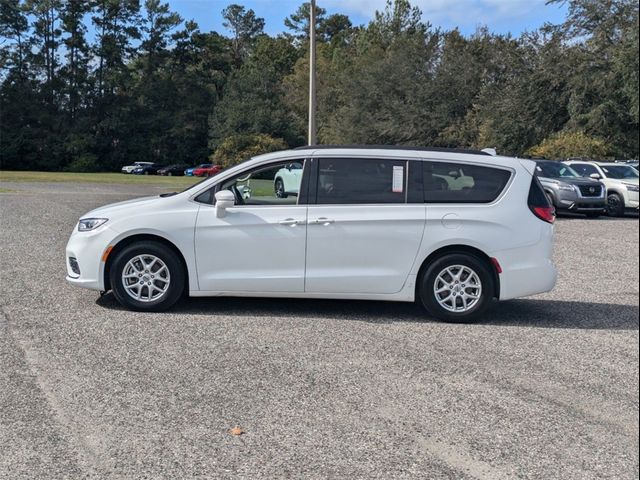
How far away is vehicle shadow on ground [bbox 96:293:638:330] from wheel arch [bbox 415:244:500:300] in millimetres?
439

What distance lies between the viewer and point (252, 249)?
7355 millimetres

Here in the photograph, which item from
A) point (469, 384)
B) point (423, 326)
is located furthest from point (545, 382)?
point (423, 326)

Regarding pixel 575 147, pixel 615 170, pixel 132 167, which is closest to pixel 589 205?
pixel 615 170

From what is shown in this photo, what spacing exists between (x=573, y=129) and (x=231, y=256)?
1202 inches

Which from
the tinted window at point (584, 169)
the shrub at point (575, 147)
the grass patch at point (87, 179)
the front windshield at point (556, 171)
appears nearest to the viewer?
the front windshield at point (556, 171)

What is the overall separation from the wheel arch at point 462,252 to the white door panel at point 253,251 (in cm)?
124

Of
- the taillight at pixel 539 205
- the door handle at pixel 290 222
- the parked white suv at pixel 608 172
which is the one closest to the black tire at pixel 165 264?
the door handle at pixel 290 222

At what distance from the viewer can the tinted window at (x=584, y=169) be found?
69.4 feet

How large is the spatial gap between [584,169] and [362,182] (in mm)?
15895

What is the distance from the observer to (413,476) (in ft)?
12.3

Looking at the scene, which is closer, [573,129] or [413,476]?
[413,476]

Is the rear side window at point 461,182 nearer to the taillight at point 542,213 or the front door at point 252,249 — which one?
the taillight at point 542,213

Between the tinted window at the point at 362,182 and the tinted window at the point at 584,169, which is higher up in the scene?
the tinted window at the point at 584,169

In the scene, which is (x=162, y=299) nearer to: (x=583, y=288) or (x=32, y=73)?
(x=583, y=288)
